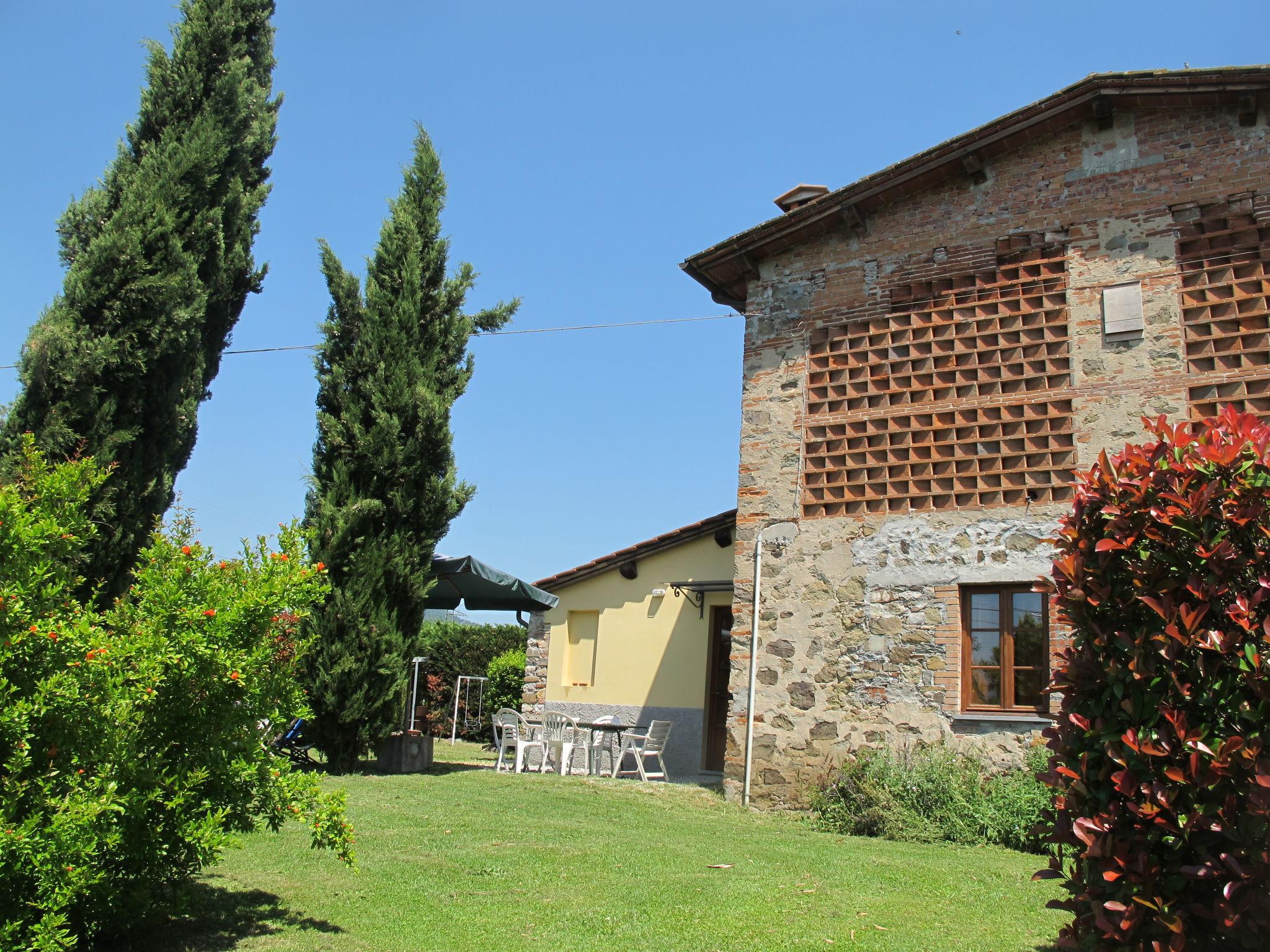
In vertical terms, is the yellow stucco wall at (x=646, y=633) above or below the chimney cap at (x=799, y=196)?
below

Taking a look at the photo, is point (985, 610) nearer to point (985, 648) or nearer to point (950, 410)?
point (985, 648)

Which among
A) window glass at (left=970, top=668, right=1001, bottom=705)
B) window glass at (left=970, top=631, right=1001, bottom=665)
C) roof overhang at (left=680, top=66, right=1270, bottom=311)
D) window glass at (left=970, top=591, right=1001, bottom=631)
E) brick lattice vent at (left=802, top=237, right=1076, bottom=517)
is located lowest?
window glass at (left=970, top=668, right=1001, bottom=705)

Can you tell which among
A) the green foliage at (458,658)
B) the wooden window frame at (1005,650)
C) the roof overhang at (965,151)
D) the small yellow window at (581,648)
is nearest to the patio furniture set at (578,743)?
the small yellow window at (581,648)

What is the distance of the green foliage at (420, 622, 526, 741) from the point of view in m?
18.5

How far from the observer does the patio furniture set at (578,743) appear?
1223 cm

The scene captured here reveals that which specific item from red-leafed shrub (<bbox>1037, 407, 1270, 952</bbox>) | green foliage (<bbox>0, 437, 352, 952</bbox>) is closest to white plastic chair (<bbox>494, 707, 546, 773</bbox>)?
green foliage (<bbox>0, 437, 352, 952</bbox>)

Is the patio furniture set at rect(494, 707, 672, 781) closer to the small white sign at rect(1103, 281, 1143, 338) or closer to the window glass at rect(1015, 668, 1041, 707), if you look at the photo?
the window glass at rect(1015, 668, 1041, 707)

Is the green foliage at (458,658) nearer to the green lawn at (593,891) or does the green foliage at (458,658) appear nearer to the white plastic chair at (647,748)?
the white plastic chair at (647,748)

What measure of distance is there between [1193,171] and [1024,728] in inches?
225

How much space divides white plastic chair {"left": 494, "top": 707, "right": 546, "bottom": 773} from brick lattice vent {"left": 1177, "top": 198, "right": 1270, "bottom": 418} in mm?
8412

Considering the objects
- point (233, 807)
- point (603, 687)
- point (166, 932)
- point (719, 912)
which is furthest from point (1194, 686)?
point (603, 687)

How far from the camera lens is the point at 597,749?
12.9 m

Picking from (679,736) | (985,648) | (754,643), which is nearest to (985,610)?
(985,648)

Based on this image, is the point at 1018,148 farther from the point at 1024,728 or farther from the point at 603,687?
the point at 603,687
